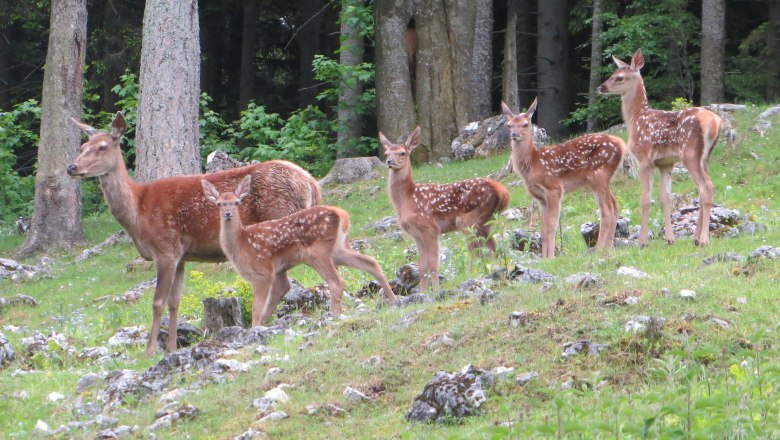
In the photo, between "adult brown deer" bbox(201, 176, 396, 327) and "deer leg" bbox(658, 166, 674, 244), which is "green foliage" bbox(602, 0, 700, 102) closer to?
"deer leg" bbox(658, 166, 674, 244)

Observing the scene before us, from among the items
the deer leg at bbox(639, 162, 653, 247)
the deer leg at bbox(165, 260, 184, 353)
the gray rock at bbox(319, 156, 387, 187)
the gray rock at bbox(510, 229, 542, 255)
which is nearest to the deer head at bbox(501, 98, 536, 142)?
the gray rock at bbox(510, 229, 542, 255)

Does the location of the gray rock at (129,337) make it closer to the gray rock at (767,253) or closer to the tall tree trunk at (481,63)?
the gray rock at (767,253)

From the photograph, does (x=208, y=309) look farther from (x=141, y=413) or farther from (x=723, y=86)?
(x=723, y=86)

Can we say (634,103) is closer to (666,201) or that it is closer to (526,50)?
(666,201)

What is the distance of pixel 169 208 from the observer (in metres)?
13.0

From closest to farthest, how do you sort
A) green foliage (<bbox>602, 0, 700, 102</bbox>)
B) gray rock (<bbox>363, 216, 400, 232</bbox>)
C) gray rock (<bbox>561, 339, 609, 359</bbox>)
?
gray rock (<bbox>561, 339, 609, 359</bbox>)
gray rock (<bbox>363, 216, 400, 232</bbox>)
green foliage (<bbox>602, 0, 700, 102</bbox>)

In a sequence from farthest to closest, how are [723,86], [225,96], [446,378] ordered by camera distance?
[225,96] → [723,86] → [446,378]

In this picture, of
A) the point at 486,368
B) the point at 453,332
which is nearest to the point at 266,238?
the point at 453,332

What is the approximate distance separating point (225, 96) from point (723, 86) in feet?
59.8

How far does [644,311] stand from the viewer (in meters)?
9.34

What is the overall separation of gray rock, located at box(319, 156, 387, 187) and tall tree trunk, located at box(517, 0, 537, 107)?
947 cm

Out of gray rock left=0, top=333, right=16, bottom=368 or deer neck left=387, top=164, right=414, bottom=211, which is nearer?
gray rock left=0, top=333, right=16, bottom=368

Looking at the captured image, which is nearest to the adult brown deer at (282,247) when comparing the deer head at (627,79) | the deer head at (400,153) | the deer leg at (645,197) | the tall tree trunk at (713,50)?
the deer head at (400,153)

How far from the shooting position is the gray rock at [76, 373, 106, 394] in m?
10.5
